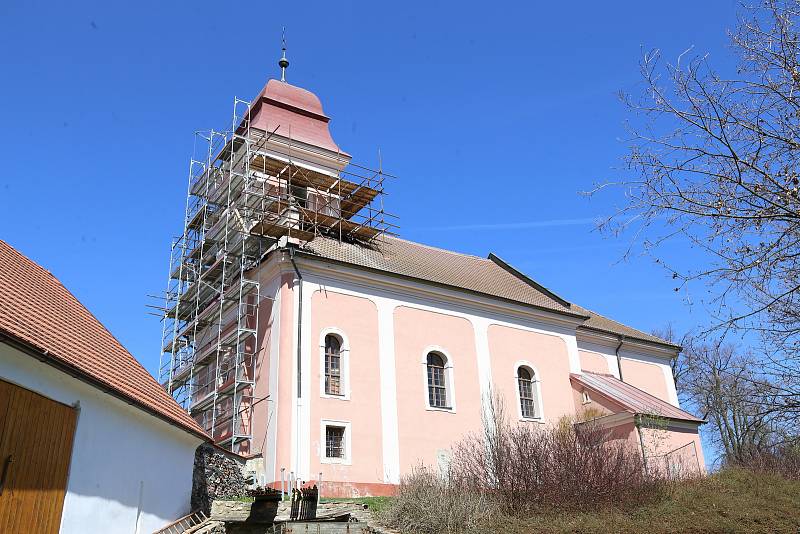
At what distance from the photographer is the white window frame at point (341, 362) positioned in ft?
72.5

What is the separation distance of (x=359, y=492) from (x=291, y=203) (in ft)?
35.0

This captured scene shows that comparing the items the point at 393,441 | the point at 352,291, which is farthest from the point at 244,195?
the point at 393,441

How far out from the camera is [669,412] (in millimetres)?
26766

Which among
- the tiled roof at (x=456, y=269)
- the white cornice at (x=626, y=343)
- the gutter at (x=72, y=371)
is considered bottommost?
the gutter at (x=72, y=371)

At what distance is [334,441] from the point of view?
2172 centimetres

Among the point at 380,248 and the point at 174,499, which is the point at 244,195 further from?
the point at 174,499

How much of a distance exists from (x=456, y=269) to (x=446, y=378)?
6074 mm

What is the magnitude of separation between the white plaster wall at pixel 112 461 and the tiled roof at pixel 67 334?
299mm

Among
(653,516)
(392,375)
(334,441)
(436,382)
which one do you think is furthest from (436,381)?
(653,516)

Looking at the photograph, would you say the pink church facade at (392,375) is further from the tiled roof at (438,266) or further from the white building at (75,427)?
the white building at (75,427)

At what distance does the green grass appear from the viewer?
47.3 ft

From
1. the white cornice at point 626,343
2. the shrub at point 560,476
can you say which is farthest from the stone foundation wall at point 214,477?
the white cornice at point 626,343

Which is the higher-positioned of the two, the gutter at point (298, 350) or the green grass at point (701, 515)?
the gutter at point (298, 350)

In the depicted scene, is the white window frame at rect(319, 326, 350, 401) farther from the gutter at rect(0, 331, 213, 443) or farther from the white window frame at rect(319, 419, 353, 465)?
the gutter at rect(0, 331, 213, 443)
